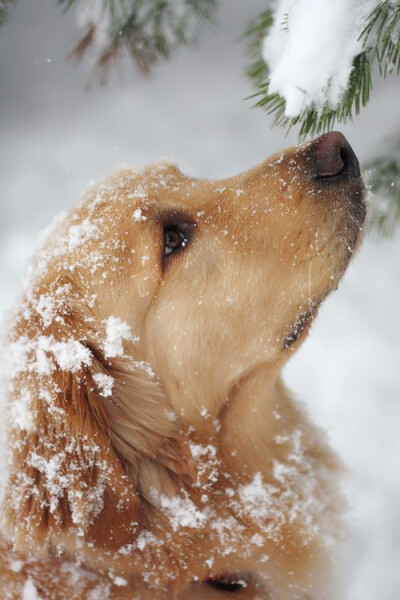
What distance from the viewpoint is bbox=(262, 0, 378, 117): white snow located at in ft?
5.48

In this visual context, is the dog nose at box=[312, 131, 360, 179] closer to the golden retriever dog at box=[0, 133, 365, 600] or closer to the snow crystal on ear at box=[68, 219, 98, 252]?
the golden retriever dog at box=[0, 133, 365, 600]

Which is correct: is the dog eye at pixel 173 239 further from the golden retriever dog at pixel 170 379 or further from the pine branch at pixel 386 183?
the pine branch at pixel 386 183

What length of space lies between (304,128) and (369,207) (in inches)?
15.6

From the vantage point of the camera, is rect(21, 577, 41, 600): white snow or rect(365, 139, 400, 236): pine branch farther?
rect(365, 139, 400, 236): pine branch

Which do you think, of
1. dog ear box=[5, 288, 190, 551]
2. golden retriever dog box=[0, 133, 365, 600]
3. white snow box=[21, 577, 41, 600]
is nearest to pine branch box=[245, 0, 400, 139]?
golden retriever dog box=[0, 133, 365, 600]

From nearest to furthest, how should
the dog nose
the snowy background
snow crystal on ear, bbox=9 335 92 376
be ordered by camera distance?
snow crystal on ear, bbox=9 335 92 376 → the dog nose → the snowy background

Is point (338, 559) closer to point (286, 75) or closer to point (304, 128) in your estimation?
point (304, 128)

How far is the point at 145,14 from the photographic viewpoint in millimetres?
2193

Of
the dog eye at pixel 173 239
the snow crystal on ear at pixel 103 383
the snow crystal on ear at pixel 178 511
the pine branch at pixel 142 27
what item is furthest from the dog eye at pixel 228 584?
the pine branch at pixel 142 27

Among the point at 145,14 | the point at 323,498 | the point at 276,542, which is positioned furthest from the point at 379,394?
the point at 145,14

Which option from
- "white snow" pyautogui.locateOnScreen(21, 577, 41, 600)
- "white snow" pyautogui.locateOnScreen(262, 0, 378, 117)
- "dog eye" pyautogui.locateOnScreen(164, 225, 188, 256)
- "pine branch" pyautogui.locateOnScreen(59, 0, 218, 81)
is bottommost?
"white snow" pyautogui.locateOnScreen(21, 577, 41, 600)

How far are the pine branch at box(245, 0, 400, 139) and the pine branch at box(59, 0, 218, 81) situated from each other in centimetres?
30

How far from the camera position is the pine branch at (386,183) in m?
2.41

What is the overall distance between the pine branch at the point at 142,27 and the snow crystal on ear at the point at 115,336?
1.15 metres
